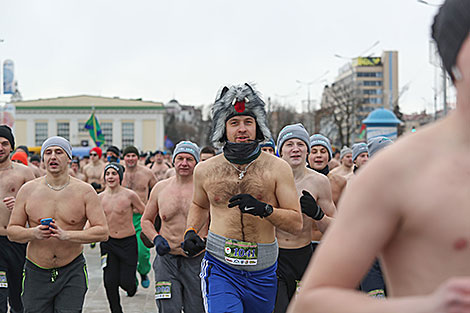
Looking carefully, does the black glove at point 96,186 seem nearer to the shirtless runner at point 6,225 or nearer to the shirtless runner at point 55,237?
the shirtless runner at point 6,225

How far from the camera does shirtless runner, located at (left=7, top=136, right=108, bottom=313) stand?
19.2ft

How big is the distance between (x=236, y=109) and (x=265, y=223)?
38.6 inches

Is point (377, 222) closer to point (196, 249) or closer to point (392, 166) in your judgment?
point (392, 166)

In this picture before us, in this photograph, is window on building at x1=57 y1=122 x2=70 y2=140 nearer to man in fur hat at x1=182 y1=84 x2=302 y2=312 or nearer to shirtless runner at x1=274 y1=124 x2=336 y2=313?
shirtless runner at x1=274 y1=124 x2=336 y2=313

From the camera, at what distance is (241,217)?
16.3ft

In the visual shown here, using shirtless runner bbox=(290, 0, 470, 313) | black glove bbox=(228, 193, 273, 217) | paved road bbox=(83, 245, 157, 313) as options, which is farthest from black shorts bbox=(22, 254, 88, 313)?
shirtless runner bbox=(290, 0, 470, 313)

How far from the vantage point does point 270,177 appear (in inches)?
197

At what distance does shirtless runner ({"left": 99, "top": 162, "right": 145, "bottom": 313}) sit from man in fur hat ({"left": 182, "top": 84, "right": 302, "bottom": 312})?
3350 mm

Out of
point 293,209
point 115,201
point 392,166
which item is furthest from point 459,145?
point 115,201

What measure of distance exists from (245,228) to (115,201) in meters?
4.41

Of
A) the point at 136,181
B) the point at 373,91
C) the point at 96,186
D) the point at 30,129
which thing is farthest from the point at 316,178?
the point at 373,91

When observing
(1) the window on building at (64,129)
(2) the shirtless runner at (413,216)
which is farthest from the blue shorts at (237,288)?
(1) the window on building at (64,129)

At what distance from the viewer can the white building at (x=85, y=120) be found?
9362cm

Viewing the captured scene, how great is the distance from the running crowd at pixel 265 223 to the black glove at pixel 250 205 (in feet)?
0.03
